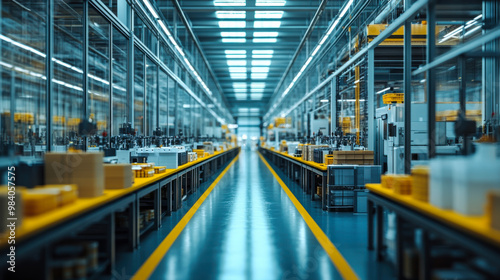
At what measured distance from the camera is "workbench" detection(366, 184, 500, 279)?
175cm

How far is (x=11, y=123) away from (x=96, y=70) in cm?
539

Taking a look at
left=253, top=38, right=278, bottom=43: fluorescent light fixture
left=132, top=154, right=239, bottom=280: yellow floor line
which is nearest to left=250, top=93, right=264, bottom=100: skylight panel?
left=253, top=38, right=278, bottom=43: fluorescent light fixture

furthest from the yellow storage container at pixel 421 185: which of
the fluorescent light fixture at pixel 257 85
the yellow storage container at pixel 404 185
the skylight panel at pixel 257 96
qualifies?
the skylight panel at pixel 257 96

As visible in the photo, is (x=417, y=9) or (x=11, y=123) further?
(x=11, y=123)

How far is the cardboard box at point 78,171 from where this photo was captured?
2.73m

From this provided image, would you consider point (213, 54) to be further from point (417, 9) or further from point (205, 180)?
point (417, 9)

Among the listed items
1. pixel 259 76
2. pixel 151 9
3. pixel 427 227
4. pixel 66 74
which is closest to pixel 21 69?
pixel 66 74

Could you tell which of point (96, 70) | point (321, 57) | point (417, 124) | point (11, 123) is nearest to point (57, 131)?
point (11, 123)

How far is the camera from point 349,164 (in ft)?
19.0

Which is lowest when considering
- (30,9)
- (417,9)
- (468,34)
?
(417,9)

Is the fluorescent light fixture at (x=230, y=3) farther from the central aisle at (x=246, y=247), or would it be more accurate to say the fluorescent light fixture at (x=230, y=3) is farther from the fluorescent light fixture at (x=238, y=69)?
the fluorescent light fixture at (x=238, y=69)

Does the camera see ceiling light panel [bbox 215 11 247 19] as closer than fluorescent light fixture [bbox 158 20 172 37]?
No

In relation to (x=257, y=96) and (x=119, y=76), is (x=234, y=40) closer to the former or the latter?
(x=119, y=76)

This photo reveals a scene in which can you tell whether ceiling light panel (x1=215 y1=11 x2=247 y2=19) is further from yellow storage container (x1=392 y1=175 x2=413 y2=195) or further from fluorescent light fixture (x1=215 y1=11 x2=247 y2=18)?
yellow storage container (x1=392 y1=175 x2=413 y2=195)
